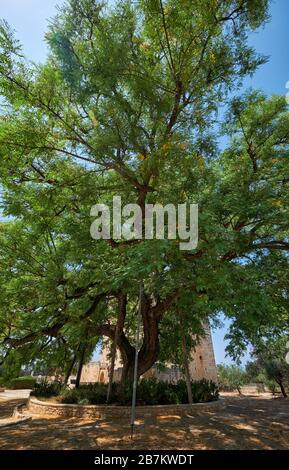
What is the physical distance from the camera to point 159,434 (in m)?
7.30

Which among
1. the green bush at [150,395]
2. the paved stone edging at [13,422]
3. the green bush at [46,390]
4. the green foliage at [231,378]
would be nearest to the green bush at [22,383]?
the green bush at [46,390]

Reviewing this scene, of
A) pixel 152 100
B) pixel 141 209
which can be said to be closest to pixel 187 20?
pixel 152 100

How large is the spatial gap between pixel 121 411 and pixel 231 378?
34.5 m

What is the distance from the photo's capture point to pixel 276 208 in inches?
324

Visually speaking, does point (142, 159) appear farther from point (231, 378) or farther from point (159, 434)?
point (231, 378)

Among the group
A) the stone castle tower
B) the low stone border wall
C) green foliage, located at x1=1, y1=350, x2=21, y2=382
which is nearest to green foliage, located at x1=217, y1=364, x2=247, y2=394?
the stone castle tower

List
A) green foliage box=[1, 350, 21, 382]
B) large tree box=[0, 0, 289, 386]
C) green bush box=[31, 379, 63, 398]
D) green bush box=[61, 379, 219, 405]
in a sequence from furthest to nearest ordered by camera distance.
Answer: green bush box=[31, 379, 63, 398] < green bush box=[61, 379, 219, 405] < green foliage box=[1, 350, 21, 382] < large tree box=[0, 0, 289, 386]

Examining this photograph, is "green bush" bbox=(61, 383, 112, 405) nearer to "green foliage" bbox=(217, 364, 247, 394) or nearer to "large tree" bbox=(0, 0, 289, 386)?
"large tree" bbox=(0, 0, 289, 386)

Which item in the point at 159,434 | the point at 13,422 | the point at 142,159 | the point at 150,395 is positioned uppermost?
the point at 142,159

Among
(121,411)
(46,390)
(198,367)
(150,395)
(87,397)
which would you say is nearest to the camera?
(121,411)

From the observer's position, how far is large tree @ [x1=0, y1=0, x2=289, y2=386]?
766 centimetres

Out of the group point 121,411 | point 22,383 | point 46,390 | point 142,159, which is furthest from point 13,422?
point 22,383

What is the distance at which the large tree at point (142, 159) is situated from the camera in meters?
7.66

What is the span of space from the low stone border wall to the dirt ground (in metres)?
0.49
